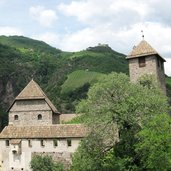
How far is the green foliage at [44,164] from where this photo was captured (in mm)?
48531

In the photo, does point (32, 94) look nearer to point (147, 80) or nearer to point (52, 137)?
point (52, 137)

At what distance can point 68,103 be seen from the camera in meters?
121

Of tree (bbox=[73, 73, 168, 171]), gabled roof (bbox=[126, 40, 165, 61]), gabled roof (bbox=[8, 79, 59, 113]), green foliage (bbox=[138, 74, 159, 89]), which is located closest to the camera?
tree (bbox=[73, 73, 168, 171])

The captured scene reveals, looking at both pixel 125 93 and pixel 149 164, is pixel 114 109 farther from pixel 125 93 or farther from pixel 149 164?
pixel 149 164

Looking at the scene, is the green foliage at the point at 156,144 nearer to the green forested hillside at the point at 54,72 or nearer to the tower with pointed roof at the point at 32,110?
the tower with pointed roof at the point at 32,110

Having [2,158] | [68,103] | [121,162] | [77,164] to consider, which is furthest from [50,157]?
[68,103]

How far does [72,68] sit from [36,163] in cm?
9803

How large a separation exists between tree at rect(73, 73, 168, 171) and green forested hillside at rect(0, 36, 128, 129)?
2460 inches

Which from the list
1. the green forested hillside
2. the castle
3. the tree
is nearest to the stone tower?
the castle

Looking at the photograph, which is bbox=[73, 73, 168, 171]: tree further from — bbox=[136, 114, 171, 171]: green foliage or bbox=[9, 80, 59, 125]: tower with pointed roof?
bbox=[9, 80, 59, 125]: tower with pointed roof

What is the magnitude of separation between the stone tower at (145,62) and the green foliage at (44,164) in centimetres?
1439

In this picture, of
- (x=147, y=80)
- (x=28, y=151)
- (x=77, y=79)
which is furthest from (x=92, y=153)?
(x=77, y=79)

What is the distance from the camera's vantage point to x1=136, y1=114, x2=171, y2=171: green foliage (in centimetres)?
3588

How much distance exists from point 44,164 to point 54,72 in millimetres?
105896
